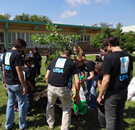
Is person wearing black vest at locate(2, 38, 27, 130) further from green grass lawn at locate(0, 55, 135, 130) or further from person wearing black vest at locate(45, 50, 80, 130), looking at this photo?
person wearing black vest at locate(45, 50, 80, 130)

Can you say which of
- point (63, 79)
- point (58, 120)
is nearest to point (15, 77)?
point (63, 79)

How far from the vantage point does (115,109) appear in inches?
88.7

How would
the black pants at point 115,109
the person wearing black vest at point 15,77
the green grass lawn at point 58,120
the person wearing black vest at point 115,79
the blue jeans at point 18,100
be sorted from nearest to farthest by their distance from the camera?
the person wearing black vest at point 115,79 → the black pants at point 115,109 → the person wearing black vest at point 15,77 → the blue jeans at point 18,100 → the green grass lawn at point 58,120

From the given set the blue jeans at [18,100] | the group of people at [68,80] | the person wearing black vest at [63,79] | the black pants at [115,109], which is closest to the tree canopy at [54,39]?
the group of people at [68,80]

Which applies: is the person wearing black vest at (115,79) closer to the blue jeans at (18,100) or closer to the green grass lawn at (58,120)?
the green grass lawn at (58,120)

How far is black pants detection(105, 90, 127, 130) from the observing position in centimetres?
222

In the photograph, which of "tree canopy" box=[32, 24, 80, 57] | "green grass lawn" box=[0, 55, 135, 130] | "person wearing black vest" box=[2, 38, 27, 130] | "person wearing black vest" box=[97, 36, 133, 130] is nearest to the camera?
"person wearing black vest" box=[97, 36, 133, 130]

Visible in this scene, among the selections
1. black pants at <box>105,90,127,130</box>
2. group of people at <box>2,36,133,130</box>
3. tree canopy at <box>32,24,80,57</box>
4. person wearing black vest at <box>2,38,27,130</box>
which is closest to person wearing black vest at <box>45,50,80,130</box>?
group of people at <box>2,36,133,130</box>

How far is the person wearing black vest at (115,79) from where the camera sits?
6.84ft

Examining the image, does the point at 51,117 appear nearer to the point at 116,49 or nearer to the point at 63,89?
the point at 63,89

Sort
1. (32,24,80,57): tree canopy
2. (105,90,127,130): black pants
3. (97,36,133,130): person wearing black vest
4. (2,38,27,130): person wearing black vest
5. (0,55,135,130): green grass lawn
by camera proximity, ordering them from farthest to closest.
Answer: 1. (32,24,80,57): tree canopy
2. (0,55,135,130): green grass lawn
3. (2,38,27,130): person wearing black vest
4. (105,90,127,130): black pants
5. (97,36,133,130): person wearing black vest

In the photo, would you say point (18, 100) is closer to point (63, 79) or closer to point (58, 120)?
point (63, 79)

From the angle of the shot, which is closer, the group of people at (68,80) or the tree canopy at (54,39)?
the group of people at (68,80)

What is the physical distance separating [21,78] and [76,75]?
1.02 metres
